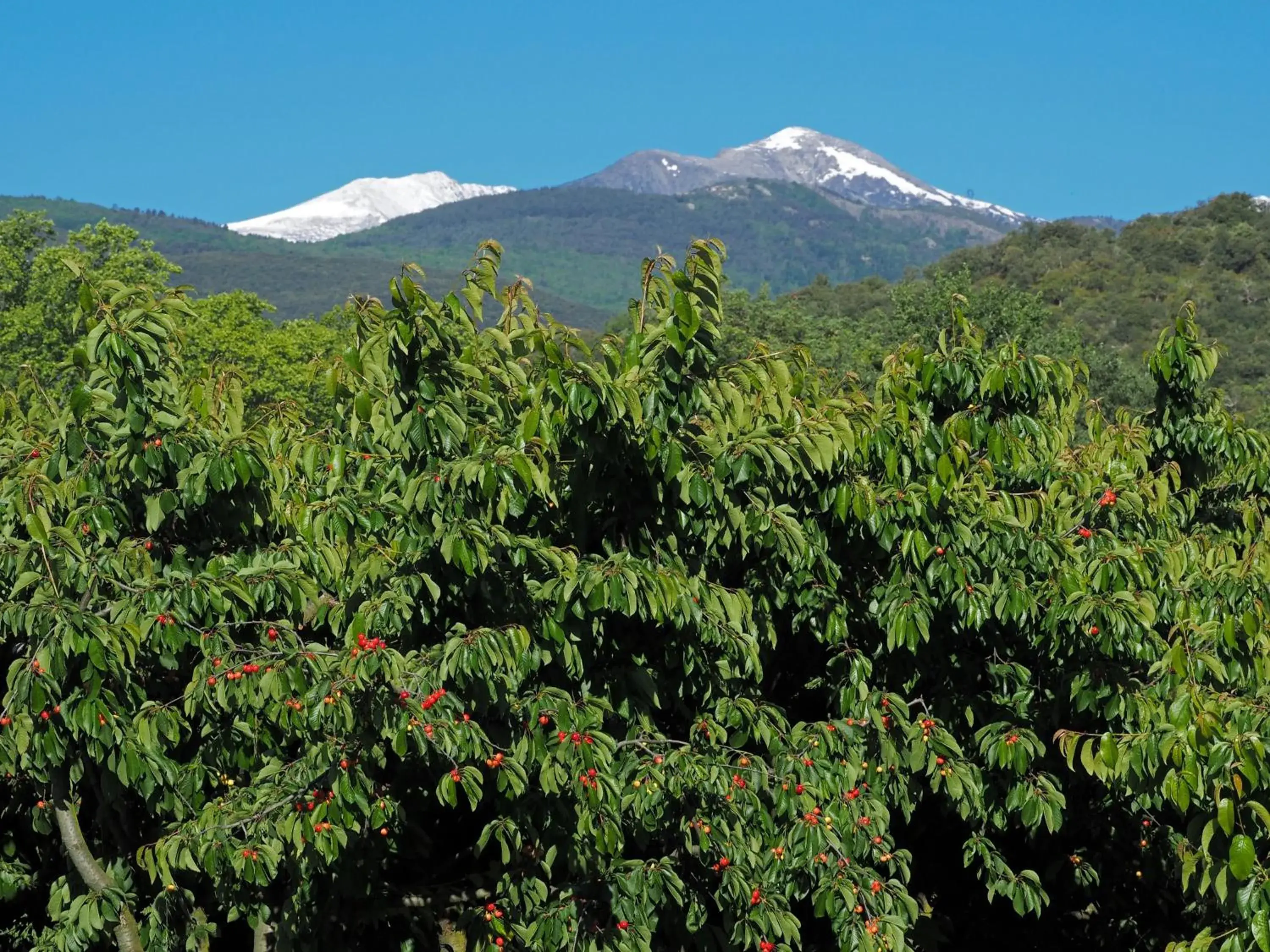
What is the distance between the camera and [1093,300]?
251 feet

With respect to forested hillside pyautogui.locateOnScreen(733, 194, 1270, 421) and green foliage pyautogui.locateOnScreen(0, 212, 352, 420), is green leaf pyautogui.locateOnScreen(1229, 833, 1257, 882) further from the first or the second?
green foliage pyautogui.locateOnScreen(0, 212, 352, 420)

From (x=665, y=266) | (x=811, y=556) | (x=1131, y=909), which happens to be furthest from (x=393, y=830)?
(x=1131, y=909)

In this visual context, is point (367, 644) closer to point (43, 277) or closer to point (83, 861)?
point (83, 861)

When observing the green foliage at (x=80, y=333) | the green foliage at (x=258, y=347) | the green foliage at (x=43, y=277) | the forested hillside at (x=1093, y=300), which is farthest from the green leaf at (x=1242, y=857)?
the green foliage at (x=258, y=347)

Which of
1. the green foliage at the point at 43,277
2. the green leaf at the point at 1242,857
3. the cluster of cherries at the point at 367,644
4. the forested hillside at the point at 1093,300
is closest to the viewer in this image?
the green leaf at the point at 1242,857

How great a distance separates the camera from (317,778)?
19.4 feet

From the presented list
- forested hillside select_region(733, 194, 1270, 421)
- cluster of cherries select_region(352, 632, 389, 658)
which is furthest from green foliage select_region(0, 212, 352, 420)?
cluster of cherries select_region(352, 632, 389, 658)

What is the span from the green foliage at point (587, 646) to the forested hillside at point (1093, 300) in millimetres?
23976

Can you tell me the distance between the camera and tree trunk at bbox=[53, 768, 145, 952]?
21.9ft

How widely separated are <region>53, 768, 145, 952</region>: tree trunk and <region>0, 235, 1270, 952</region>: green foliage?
2cm

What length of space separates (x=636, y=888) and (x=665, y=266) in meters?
2.78

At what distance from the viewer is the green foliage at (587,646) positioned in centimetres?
583

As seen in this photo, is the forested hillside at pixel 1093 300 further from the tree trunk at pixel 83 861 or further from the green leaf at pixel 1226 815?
the green leaf at pixel 1226 815

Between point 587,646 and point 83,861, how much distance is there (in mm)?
2714
